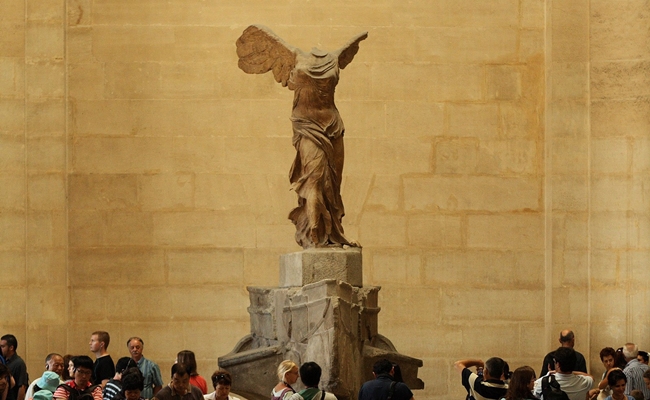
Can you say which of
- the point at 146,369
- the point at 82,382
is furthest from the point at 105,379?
the point at 82,382

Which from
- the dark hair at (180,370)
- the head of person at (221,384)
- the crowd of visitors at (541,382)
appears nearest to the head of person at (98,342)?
the head of person at (221,384)

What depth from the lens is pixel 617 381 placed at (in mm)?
10336

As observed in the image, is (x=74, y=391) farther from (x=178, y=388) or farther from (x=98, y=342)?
(x=98, y=342)

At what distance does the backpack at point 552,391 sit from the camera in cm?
936

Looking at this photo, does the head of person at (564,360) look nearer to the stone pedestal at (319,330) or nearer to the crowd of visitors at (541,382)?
the crowd of visitors at (541,382)

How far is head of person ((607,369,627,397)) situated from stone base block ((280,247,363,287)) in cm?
341

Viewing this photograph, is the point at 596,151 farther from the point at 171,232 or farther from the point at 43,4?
the point at 43,4

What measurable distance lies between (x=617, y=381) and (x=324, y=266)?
3.67m

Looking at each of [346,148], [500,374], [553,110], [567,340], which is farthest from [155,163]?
[500,374]

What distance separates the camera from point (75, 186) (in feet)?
55.4

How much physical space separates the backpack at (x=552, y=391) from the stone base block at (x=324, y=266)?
373 cm

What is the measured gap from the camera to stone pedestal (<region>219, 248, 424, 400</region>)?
11.8 metres

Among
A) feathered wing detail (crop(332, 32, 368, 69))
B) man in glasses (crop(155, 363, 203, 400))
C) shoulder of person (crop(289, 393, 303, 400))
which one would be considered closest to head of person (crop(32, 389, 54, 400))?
man in glasses (crop(155, 363, 203, 400))

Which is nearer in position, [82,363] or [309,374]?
[309,374]
